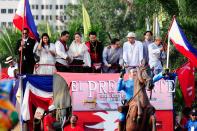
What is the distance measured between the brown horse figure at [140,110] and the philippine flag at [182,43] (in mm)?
3505

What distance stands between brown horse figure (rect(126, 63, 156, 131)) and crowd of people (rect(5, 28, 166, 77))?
265cm

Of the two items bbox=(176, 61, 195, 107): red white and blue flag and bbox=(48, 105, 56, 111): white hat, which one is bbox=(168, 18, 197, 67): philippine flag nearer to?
bbox=(176, 61, 195, 107): red white and blue flag

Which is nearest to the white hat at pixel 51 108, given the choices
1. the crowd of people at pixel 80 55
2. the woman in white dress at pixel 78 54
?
the crowd of people at pixel 80 55

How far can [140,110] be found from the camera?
1098 centimetres

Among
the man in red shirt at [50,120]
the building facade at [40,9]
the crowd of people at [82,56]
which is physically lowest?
the man in red shirt at [50,120]

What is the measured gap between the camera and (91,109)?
13.6 metres

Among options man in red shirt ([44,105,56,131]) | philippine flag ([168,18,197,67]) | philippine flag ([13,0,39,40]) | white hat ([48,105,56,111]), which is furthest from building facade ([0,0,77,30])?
man in red shirt ([44,105,56,131])

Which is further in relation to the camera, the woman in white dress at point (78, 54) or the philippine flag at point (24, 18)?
the philippine flag at point (24, 18)

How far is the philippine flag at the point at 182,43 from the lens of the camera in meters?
14.2

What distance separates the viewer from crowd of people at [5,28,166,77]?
13.6 m

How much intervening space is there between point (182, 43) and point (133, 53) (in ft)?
4.43

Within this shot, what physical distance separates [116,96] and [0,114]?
11.6 metres

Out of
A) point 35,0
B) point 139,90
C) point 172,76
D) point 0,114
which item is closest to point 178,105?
point 172,76

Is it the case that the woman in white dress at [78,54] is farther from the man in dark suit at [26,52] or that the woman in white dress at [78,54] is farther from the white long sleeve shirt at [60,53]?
the man in dark suit at [26,52]
